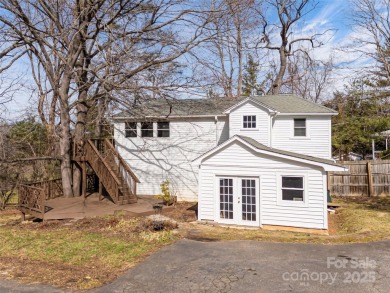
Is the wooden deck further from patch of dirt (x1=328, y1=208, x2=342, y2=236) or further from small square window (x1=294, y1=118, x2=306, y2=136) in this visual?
small square window (x1=294, y1=118, x2=306, y2=136)

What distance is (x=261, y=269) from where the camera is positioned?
668 cm

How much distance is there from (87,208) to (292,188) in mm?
8891

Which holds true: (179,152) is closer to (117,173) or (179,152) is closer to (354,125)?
(117,173)

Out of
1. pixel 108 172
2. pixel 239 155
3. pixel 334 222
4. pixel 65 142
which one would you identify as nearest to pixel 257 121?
pixel 239 155

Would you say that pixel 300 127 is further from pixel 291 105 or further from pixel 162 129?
pixel 162 129

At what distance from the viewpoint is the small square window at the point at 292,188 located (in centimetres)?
1094

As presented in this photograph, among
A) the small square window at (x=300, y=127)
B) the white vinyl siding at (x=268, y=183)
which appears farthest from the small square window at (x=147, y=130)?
the small square window at (x=300, y=127)

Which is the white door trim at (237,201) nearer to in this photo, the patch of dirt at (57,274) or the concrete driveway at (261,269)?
the concrete driveway at (261,269)

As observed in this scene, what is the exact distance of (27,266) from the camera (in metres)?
7.20

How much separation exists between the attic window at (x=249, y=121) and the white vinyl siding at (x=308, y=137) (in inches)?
60.0

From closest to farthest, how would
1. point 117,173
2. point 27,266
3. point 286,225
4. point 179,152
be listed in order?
point 27,266 < point 286,225 < point 117,173 < point 179,152

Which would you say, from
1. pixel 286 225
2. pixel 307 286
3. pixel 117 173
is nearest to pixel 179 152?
pixel 117 173

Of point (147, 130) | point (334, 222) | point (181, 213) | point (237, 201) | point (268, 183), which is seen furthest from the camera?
point (147, 130)

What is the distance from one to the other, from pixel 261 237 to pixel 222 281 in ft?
12.4
